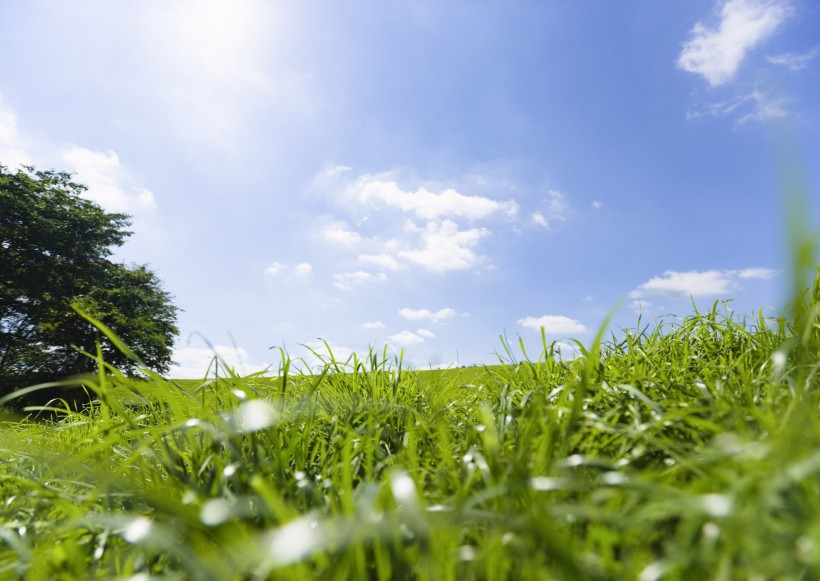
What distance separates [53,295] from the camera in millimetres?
23453

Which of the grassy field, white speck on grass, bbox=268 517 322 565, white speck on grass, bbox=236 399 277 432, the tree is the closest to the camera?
white speck on grass, bbox=268 517 322 565

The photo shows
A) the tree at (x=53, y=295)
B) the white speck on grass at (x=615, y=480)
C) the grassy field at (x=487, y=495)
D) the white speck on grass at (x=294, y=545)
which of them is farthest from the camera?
the tree at (x=53, y=295)

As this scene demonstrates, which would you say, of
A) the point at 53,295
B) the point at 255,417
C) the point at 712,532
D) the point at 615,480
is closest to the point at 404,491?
the point at 615,480

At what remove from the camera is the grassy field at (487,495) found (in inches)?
34.6

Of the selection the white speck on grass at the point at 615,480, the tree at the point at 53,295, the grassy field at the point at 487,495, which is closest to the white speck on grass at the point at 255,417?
the grassy field at the point at 487,495

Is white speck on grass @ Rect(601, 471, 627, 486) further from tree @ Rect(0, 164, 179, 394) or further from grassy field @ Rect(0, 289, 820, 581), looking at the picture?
tree @ Rect(0, 164, 179, 394)

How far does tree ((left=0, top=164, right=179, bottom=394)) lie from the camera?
23.6m

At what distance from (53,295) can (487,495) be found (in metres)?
28.1

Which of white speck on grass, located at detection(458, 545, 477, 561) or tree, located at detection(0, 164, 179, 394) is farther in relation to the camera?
tree, located at detection(0, 164, 179, 394)

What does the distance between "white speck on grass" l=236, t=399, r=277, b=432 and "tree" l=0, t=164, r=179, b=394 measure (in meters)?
24.0

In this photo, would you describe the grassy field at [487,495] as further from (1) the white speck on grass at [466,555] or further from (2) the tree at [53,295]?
(2) the tree at [53,295]

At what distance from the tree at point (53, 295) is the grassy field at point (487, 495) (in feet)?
78.7

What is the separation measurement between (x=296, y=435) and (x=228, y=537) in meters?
0.80

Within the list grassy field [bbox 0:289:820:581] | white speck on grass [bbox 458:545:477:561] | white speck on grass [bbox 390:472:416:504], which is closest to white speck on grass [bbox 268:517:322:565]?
grassy field [bbox 0:289:820:581]
